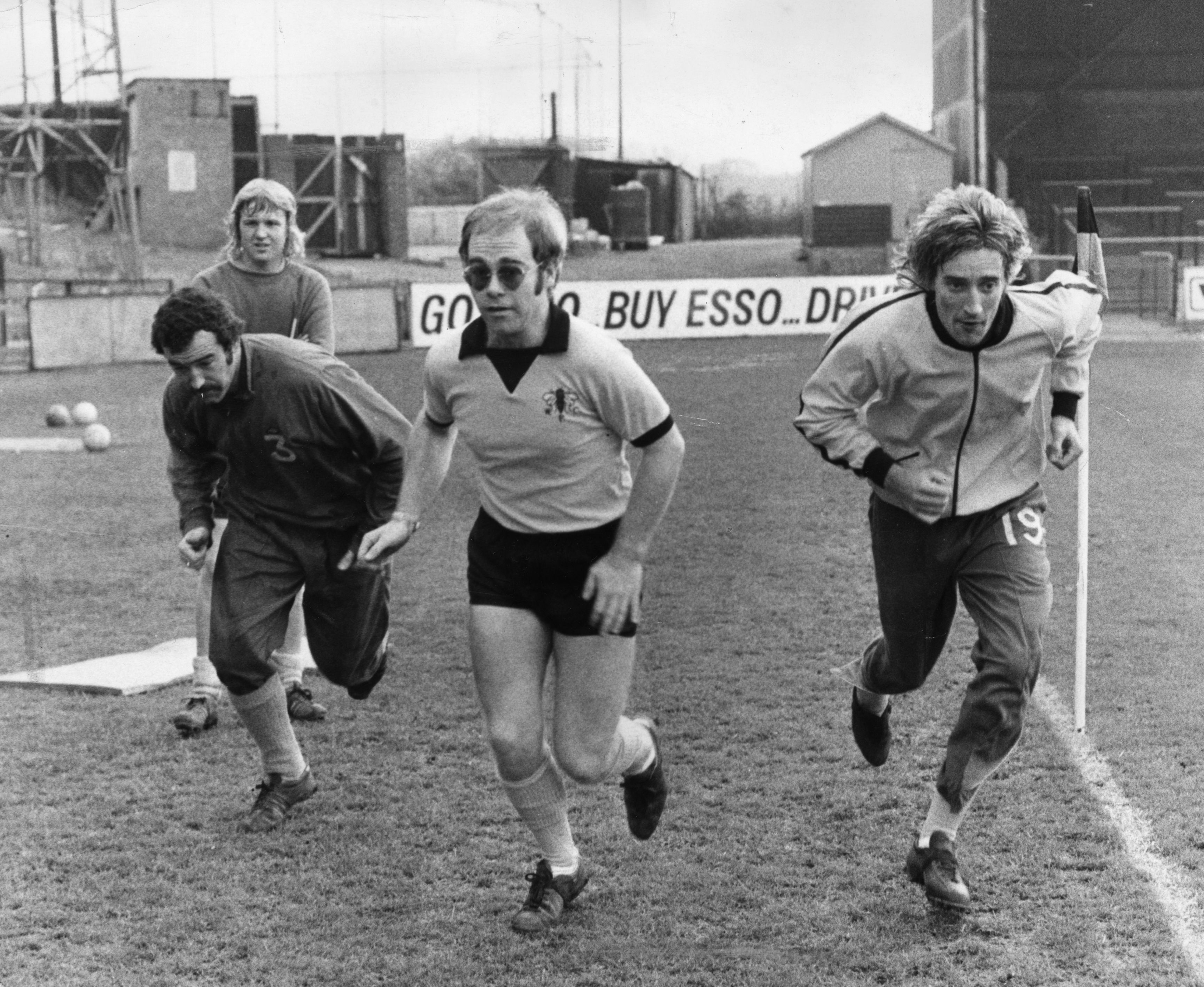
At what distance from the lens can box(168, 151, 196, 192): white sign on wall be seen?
45750 mm

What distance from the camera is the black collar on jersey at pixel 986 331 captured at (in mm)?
4938

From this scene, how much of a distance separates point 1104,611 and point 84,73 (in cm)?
3150

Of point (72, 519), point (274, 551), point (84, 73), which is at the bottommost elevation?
point (72, 519)

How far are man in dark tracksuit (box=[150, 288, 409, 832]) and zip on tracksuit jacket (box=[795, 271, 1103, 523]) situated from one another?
57.5 inches

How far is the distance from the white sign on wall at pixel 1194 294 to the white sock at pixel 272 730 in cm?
2601

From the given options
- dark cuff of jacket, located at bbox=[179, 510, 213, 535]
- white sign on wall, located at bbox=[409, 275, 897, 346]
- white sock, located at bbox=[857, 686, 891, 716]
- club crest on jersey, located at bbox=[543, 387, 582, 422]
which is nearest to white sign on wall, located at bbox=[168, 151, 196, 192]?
white sign on wall, located at bbox=[409, 275, 897, 346]

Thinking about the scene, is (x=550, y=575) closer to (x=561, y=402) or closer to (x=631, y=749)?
(x=561, y=402)

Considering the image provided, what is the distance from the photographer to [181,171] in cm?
4584

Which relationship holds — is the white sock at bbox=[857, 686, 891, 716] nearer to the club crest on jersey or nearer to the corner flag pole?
the corner flag pole

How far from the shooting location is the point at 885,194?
40625 mm

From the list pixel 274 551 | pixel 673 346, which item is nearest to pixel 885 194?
pixel 673 346

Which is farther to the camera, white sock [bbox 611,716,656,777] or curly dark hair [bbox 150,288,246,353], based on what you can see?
curly dark hair [bbox 150,288,246,353]

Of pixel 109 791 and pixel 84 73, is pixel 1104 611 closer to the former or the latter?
pixel 109 791

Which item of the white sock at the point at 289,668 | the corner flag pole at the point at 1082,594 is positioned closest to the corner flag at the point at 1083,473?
the corner flag pole at the point at 1082,594
